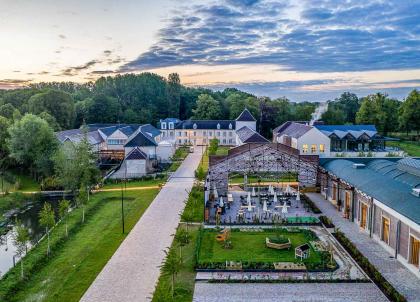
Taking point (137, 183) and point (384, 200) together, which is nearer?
→ point (384, 200)

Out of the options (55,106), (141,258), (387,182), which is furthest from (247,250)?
(55,106)

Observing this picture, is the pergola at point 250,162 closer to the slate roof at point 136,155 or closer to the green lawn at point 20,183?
the slate roof at point 136,155

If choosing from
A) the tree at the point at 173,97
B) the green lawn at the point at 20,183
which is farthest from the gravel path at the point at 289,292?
the tree at the point at 173,97

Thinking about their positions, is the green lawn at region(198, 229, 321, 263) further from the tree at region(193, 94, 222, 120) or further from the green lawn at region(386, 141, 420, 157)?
the tree at region(193, 94, 222, 120)

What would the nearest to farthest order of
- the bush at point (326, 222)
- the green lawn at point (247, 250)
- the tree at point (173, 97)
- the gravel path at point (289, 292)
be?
the gravel path at point (289, 292) → the green lawn at point (247, 250) → the bush at point (326, 222) → the tree at point (173, 97)

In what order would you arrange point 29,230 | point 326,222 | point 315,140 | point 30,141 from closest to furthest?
point 326,222 → point 29,230 → point 315,140 → point 30,141

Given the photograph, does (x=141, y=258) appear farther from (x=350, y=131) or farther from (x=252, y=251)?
(x=350, y=131)
